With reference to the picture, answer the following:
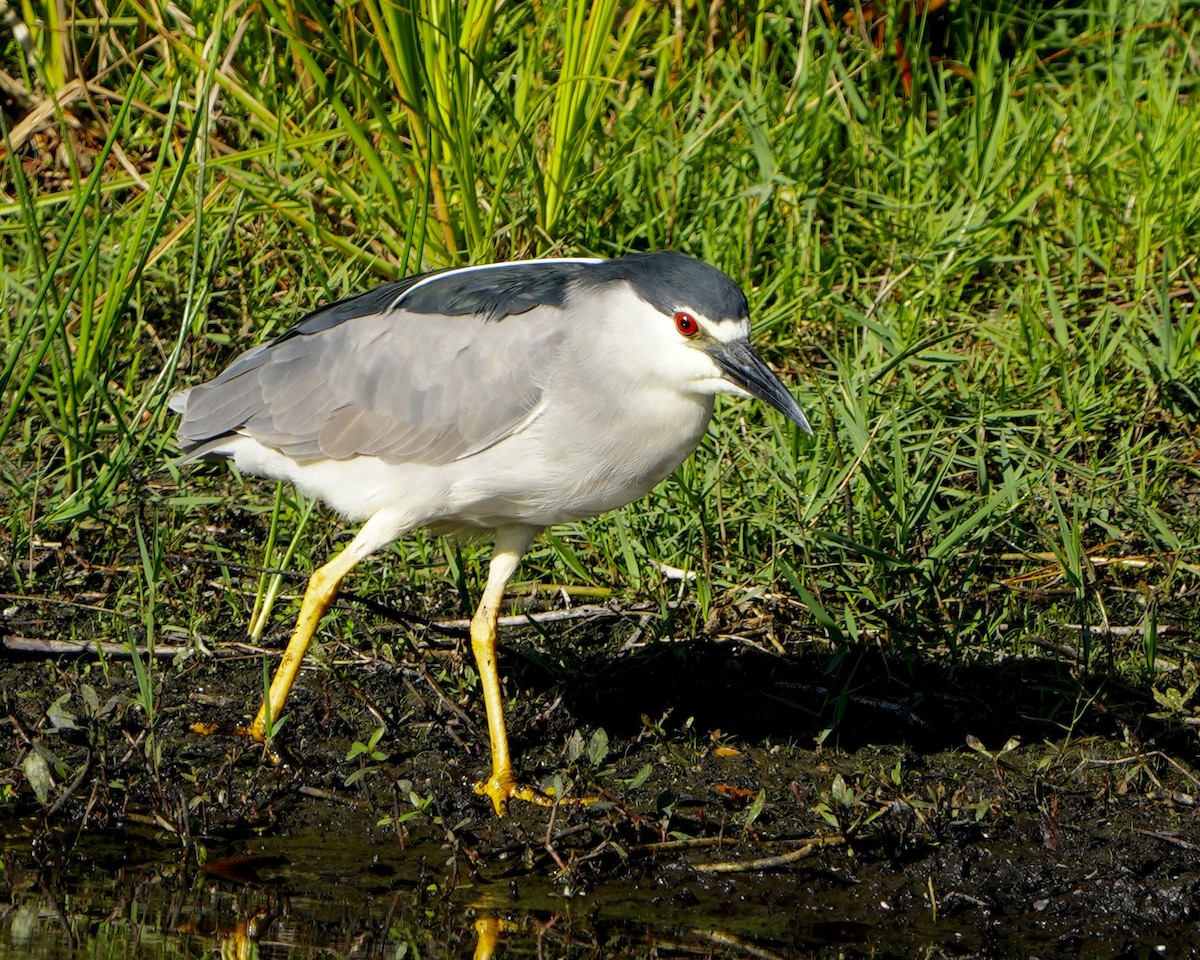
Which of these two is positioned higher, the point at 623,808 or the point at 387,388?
the point at 387,388

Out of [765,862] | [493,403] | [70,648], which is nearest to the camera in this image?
[765,862]

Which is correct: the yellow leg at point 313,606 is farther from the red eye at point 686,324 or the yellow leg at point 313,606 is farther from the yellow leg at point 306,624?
the red eye at point 686,324

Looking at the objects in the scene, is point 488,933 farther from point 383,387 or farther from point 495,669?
point 383,387

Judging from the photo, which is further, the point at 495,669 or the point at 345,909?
the point at 495,669

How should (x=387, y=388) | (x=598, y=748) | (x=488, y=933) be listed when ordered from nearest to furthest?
(x=488, y=933) < (x=598, y=748) < (x=387, y=388)

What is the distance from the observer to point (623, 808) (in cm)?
363

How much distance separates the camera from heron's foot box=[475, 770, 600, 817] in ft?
12.8

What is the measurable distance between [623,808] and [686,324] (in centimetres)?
115

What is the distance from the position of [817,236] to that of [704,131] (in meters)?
0.59

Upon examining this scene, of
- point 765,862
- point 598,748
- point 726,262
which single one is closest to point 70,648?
point 598,748

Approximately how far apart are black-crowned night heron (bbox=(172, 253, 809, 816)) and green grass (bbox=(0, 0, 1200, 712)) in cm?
38

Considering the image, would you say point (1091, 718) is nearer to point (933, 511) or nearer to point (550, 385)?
point (933, 511)

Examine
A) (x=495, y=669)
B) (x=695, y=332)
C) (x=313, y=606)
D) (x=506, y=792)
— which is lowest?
(x=506, y=792)

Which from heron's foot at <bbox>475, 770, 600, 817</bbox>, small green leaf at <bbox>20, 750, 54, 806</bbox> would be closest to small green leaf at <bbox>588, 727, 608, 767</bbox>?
heron's foot at <bbox>475, 770, 600, 817</bbox>
